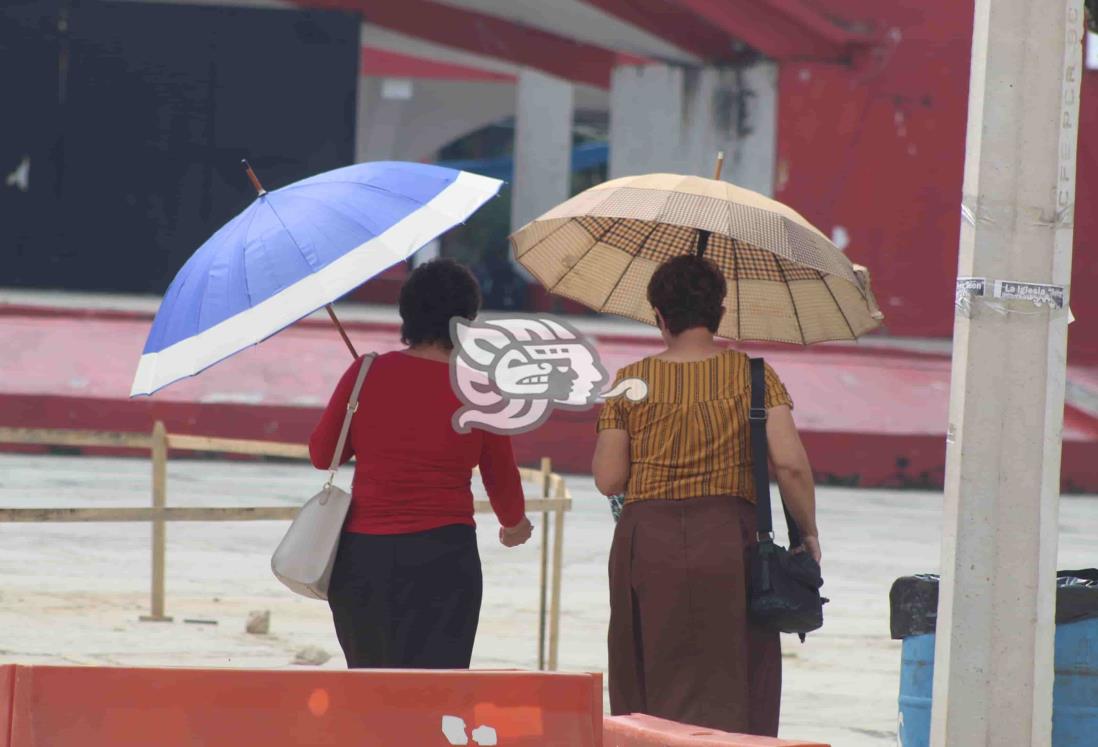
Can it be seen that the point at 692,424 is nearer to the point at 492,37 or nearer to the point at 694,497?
the point at 694,497

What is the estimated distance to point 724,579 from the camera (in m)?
4.74

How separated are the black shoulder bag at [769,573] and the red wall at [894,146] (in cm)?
1385

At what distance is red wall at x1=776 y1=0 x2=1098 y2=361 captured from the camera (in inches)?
716

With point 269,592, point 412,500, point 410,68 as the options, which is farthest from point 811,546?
point 410,68

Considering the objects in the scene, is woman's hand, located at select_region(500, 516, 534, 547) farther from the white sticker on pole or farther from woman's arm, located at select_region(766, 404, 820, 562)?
the white sticker on pole

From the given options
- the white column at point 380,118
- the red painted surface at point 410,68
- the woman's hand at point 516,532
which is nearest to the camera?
the woman's hand at point 516,532

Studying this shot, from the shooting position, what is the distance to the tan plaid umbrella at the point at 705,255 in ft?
16.8

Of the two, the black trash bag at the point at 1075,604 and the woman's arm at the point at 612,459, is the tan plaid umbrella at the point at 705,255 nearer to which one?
the woman's arm at the point at 612,459

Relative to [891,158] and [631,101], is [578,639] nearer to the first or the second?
[891,158]

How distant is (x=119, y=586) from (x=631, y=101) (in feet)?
37.8

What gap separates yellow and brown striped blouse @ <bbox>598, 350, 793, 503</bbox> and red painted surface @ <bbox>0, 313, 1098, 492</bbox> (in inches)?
433

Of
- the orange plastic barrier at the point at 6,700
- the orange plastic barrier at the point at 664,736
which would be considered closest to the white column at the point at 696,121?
the orange plastic barrier at the point at 664,736

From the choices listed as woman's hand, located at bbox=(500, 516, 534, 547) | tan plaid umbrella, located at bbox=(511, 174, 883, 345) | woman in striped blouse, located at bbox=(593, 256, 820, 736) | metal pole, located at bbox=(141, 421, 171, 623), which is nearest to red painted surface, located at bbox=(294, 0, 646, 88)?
metal pole, located at bbox=(141, 421, 171, 623)

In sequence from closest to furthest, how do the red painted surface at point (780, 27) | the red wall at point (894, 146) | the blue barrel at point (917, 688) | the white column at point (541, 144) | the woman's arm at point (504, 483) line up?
the woman's arm at point (504, 483)
the blue barrel at point (917, 688)
the red painted surface at point (780, 27)
the red wall at point (894, 146)
the white column at point (541, 144)
